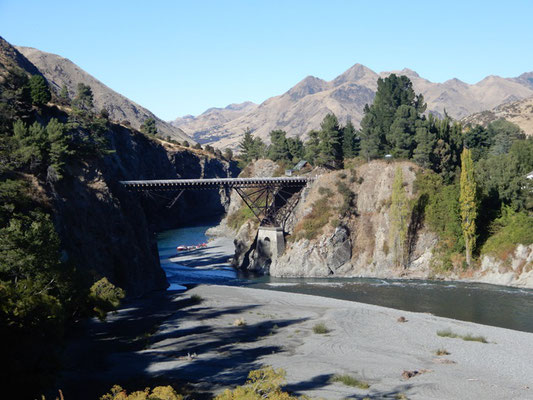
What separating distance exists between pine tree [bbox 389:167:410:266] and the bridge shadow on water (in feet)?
104

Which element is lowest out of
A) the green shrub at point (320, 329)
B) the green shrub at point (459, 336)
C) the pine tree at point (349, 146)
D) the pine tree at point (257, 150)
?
the green shrub at point (459, 336)

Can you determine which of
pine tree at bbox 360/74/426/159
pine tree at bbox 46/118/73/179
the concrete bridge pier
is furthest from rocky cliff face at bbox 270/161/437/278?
pine tree at bbox 46/118/73/179

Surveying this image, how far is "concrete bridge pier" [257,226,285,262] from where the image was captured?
8638cm

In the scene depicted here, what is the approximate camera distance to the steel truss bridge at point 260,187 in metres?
78.8

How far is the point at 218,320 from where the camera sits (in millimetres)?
48750

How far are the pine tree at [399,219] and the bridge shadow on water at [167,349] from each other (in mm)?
31770

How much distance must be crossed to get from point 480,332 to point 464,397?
60.0ft

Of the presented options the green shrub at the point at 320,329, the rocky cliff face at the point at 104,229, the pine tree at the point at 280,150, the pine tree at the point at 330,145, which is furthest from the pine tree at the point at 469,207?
the pine tree at the point at 280,150

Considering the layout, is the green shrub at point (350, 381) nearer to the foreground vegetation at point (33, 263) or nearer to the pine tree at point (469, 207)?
the foreground vegetation at point (33, 263)

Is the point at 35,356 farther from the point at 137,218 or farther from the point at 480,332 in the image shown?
the point at 137,218

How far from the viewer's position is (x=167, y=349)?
38.8m

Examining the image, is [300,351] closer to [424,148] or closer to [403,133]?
[424,148]

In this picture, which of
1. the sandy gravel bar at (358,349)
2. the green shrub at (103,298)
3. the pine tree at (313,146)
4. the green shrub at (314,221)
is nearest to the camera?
the sandy gravel bar at (358,349)

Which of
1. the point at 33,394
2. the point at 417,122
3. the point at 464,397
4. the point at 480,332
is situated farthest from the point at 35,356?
the point at 417,122
